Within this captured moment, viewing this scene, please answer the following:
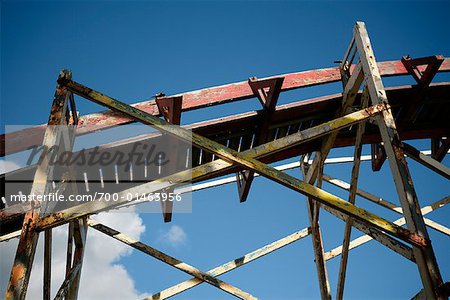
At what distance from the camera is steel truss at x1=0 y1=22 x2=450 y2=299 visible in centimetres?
336

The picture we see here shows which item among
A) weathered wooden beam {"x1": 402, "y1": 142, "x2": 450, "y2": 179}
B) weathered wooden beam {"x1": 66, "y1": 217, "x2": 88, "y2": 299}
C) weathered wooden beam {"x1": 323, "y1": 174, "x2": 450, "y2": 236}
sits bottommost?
weathered wooden beam {"x1": 66, "y1": 217, "x2": 88, "y2": 299}

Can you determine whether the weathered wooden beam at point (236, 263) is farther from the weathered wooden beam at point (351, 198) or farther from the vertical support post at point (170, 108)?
the vertical support post at point (170, 108)

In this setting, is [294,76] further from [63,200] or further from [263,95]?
[63,200]

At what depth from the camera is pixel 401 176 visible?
3.82 metres

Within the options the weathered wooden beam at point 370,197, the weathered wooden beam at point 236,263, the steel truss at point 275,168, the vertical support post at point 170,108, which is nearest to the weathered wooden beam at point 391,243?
the steel truss at point 275,168

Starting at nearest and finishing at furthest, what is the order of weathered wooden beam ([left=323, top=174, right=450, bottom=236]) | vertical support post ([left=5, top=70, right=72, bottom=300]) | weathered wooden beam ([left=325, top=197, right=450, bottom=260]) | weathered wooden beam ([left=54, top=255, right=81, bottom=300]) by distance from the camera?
vertical support post ([left=5, top=70, right=72, bottom=300]), weathered wooden beam ([left=54, top=255, right=81, bottom=300]), weathered wooden beam ([left=325, top=197, right=450, bottom=260]), weathered wooden beam ([left=323, top=174, right=450, bottom=236])

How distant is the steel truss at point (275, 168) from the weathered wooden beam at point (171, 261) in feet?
0.05

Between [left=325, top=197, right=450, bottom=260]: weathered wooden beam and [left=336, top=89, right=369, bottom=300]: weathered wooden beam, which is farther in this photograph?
[left=325, top=197, right=450, bottom=260]: weathered wooden beam

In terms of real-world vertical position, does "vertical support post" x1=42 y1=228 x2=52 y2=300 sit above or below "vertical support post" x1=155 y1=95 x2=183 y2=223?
below

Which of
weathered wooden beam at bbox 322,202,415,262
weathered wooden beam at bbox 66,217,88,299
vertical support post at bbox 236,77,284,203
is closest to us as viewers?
weathered wooden beam at bbox 322,202,415,262

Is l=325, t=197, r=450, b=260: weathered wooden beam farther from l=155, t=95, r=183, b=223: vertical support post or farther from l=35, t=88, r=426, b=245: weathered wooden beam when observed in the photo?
l=155, t=95, r=183, b=223: vertical support post

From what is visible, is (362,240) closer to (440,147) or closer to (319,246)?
(319,246)

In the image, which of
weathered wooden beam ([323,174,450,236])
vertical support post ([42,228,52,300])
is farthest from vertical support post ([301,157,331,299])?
vertical support post ([42,228,52,300])

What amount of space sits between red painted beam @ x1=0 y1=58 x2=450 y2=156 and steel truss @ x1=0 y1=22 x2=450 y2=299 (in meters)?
0.01
